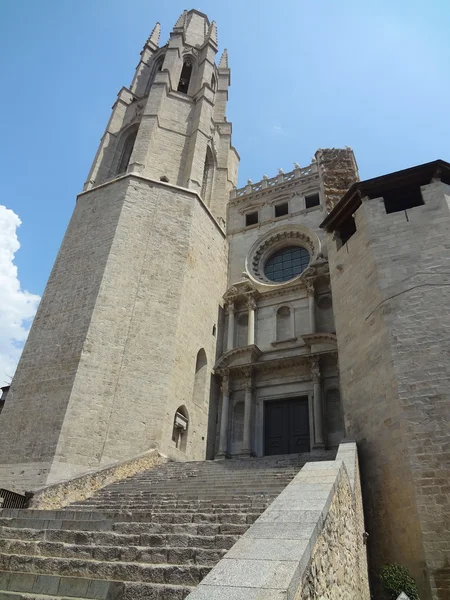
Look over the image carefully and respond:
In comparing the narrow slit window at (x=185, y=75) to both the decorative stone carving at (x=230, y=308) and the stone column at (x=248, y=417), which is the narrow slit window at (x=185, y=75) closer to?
the decorative stone carving at (x=230, y=308)

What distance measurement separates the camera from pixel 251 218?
19.1 meters

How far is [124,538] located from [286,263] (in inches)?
Result: 531

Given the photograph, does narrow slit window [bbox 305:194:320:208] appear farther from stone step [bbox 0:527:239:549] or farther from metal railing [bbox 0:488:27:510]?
stone step [bbox 0:527:239:549]

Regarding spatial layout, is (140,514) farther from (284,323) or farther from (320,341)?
(284,323)

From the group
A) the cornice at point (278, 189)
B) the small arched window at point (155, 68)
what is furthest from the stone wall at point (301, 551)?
the small arched window at point (155, 68)

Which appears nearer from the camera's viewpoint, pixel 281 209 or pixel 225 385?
pixel 225 385

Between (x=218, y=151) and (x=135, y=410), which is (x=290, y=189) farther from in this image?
(x=135, y=410)

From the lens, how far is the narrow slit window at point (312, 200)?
17.9 m

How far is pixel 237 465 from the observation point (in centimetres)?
940

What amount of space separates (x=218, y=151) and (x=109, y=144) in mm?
5315

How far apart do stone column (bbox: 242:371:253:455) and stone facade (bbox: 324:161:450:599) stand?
14.5 ft

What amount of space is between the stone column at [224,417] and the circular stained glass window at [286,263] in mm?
4783

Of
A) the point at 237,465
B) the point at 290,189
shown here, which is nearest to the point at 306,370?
the point at 237,465

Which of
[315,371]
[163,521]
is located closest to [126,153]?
[315,371]
